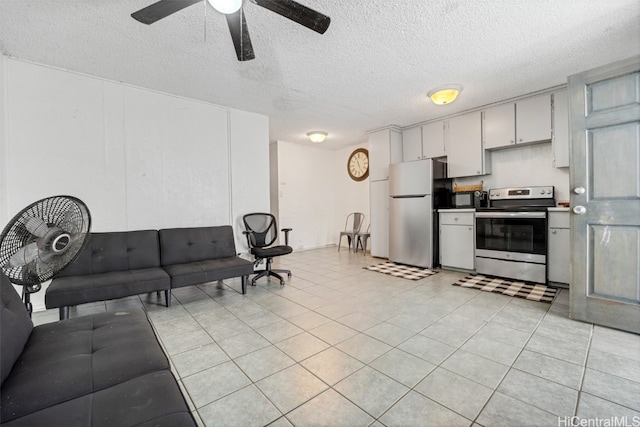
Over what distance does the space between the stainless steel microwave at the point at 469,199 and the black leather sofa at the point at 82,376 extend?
4442 mm

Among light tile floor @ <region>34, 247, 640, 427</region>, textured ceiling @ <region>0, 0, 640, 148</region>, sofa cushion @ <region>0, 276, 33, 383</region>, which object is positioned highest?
textured ceiling @ <region>0, 0, 640, 148</region>

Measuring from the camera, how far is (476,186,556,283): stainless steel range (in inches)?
134

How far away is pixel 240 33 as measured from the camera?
1850 mm

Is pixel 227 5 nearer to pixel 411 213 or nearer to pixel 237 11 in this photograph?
pixel 237 11

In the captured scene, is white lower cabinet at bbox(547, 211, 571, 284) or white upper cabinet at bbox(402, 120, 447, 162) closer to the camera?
white lower cabinet at bbox(547, 211, 571, 284)

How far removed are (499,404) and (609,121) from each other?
7.89 ft

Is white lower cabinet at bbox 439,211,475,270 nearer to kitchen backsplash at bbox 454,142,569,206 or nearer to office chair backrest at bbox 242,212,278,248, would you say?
kitchen backsplash at bbox 454,142,569,206

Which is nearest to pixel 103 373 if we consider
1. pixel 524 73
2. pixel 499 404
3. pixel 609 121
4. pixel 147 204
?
pixel 499 404

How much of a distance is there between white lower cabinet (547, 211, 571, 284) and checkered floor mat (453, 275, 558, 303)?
188mm

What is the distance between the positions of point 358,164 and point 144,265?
4954 mm

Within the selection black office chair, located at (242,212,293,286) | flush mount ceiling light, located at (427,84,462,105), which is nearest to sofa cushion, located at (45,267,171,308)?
black office chair, located at (242,212,293,286)

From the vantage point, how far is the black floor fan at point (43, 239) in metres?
1.31

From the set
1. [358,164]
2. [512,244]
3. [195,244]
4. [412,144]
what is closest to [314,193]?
[358,164]

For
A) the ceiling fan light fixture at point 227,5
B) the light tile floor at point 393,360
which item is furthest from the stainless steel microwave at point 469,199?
the ceiling fan light fixture at point 227,5
